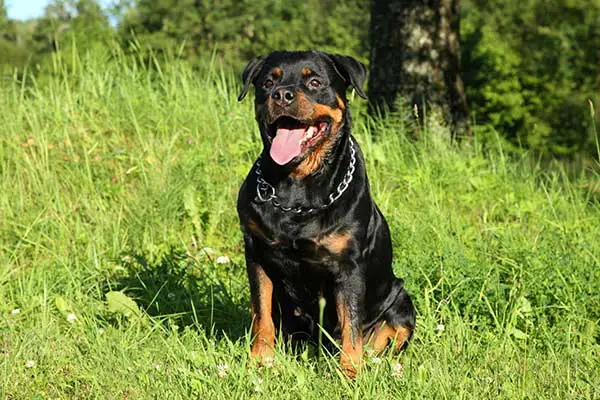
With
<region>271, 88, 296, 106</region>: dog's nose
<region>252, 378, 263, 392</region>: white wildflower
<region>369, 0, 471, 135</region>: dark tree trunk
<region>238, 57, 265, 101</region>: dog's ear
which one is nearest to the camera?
<region>252, 378, 263, 392</region>: white wildflower

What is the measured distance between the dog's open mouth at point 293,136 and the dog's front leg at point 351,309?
0.69 metres

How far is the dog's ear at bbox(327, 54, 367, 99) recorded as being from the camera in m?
4.30

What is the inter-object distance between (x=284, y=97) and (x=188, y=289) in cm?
187

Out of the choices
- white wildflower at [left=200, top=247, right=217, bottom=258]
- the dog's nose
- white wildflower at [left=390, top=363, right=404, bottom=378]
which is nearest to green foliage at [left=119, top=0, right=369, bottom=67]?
white wildflower at [left=200, top=247, right=217, bottom=258]

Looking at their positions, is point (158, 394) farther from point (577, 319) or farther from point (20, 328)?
point (577, 319)

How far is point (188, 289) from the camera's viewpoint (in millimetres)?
5359

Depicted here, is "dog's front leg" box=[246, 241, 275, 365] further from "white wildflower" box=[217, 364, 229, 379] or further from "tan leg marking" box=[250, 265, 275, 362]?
"white wildflower" box=[217, 364, 229, 379]

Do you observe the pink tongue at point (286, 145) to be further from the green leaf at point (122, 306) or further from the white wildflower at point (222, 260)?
the white wildflower at point (222, 260)

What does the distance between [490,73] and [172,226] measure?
897 cm

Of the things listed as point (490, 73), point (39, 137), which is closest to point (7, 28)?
point (490, 73)

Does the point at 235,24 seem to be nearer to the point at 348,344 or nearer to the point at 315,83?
the point at 315,83

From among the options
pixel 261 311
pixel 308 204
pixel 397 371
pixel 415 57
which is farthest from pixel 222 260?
pixel 415 57

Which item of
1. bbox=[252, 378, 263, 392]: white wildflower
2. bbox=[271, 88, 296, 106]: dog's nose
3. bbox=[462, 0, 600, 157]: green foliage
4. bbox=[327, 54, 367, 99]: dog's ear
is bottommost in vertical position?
bbox=[462, 0, 600, 157]: green foliage

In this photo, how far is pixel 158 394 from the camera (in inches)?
150
